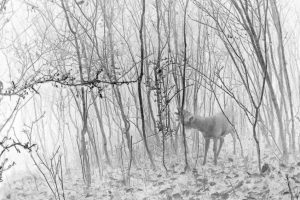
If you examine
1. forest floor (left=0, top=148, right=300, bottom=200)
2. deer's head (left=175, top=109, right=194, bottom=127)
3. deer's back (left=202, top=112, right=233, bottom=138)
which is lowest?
forest floor (left=0, top=148, right=300, bottom=200)

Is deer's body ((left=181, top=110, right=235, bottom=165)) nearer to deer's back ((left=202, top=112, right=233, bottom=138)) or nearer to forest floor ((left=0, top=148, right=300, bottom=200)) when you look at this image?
deer's back ((left=202, top=112, right=233, bottom=138))

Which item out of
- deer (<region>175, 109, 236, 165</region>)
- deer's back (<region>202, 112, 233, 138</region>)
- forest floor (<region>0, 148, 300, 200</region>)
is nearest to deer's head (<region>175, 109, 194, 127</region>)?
deer (<region>175, 109, 236, 165</region>)

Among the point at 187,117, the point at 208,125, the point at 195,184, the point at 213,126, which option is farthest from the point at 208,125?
the point at 195,184

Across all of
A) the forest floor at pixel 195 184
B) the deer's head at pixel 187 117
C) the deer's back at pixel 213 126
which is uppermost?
the deer's head at pixel 187 117

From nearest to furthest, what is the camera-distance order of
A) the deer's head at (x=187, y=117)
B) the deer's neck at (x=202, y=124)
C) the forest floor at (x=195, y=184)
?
the forest floor at (x=195, y=184), the deer's head at (x=187, y=117), the deer's neck at (x=202, y=124)

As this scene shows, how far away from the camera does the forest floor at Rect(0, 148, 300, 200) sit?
554 cm

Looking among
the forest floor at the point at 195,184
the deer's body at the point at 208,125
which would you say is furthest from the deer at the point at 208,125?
the forest floor at the point at 195,184

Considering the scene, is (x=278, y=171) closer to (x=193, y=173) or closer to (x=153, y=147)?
(x=193, y=173)

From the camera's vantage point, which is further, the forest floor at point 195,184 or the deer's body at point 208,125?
the deer's body at point 208,125

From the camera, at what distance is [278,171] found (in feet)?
19.5

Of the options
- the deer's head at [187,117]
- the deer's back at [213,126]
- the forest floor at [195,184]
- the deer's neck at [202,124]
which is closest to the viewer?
the forest floor at [195,184]

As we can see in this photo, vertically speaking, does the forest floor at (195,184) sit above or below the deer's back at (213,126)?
below

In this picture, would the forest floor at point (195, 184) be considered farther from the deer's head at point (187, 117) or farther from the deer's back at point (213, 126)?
the deer's head at point (187, 117)

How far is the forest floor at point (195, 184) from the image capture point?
5535 millimetres
